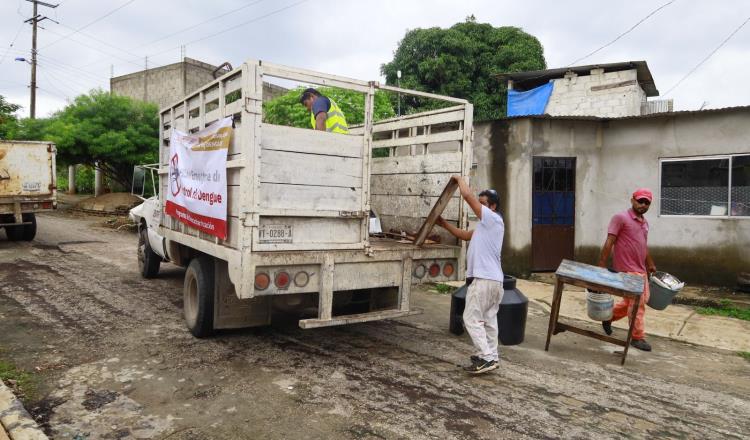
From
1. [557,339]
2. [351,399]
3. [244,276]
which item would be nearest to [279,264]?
[244,276]

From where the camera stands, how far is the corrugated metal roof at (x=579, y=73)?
13.9m

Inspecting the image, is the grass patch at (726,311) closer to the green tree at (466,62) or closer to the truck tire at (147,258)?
the truck tire at (147,258)

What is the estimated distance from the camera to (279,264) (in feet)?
12.8

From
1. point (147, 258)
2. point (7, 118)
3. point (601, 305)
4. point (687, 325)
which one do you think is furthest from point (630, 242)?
point (7, 118)

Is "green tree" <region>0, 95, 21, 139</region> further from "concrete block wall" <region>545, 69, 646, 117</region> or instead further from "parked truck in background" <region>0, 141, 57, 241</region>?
"concrete block wall" <region>545, 69, 646, 117</region>

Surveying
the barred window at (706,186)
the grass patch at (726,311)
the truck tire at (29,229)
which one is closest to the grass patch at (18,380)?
the grass patch at (726,311)

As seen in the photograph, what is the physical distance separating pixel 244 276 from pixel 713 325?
19.6 ft

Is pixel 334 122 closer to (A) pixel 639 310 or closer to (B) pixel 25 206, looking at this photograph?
(A) pixel 639 310

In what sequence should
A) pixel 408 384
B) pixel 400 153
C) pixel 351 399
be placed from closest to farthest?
1. pixel 351 399
2. pixel 408 384
3. pixel 400 153

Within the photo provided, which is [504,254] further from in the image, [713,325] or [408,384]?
[408,384]

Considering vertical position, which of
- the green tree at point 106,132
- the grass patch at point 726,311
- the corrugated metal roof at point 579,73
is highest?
the corrugated metal roof at point 579,73

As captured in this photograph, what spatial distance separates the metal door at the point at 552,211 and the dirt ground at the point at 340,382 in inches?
140

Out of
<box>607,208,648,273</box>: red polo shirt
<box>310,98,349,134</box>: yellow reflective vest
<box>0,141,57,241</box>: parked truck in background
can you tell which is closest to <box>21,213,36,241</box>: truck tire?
<box>0,141,57,241</box>: parked truck in background

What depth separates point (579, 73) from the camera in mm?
14852
